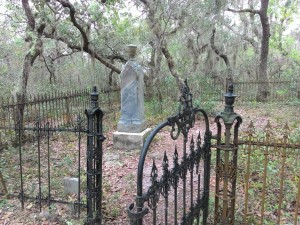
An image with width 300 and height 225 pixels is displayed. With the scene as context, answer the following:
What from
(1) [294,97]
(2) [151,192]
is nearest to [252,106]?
(1) [294,97]

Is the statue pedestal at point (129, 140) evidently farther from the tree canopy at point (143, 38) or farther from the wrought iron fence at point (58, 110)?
the tree canopy at point (143, 38)

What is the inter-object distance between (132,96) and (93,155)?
3.76 m

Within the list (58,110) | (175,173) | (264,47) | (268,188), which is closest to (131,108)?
(58,110)

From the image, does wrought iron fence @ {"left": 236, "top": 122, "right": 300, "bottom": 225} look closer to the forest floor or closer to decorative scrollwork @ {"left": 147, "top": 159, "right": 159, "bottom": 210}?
the forest floor

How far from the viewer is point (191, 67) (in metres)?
Result: 16.2

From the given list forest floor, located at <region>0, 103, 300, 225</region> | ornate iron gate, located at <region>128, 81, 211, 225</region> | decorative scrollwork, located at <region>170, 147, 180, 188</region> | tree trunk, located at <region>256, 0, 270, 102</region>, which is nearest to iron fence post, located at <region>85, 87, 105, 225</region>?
forest floor, located at <region>0, 103, 300, 225</region>

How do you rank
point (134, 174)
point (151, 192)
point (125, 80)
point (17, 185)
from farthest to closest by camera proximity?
point (125, 80)
point (134, 174)
point (17, 185)
point (151, 192)

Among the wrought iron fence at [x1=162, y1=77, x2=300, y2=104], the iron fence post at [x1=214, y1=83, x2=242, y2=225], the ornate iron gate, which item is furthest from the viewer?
the wrought iron fence at [x1=162, y1=77, x2=300, y2=104]

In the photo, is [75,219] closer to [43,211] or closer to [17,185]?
[43,211]

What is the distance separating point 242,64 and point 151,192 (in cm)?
1852

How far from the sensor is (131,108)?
703cm

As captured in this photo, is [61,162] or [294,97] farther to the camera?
[294,97]

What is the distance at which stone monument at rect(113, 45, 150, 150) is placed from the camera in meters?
6.88

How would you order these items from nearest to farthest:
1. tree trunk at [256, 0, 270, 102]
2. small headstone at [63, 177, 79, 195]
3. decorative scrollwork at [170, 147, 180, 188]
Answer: decorative scrollwork at [170, 147, 180, 188], small headstone at [63, 177, 79, 195], tree trunk at [256, 0, 270, 102]
